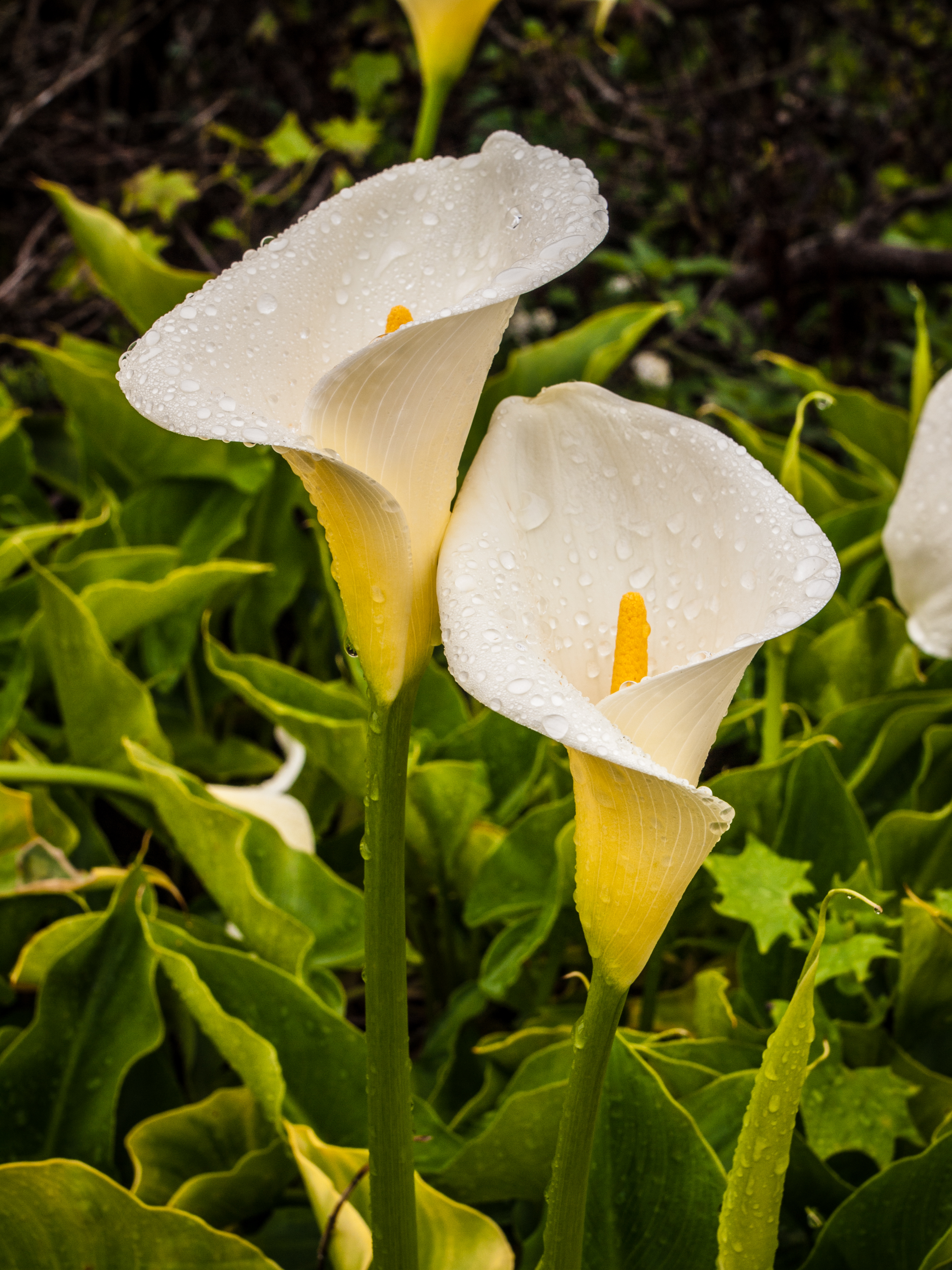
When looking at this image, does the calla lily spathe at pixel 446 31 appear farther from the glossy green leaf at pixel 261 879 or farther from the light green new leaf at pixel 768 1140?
the light green new leaf at pixel 768 1140

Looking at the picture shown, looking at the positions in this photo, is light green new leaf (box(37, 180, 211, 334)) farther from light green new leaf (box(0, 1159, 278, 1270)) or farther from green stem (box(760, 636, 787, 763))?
light green new leaf (box(0, 1159, 278, 1270))

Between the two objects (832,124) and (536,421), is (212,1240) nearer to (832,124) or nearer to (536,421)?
(536,421)

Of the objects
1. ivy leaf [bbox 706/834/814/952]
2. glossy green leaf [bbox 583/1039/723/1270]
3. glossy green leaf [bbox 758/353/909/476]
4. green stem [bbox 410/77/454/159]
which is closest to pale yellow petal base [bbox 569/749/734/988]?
glossy green leaf [bbox 583/1039/723/1270]

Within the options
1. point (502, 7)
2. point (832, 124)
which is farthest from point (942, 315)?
point (502, 7)

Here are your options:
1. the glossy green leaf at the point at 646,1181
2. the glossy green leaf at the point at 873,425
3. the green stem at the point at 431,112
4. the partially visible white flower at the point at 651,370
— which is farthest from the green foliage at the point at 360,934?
the partially visible white flower at the point at 651,370

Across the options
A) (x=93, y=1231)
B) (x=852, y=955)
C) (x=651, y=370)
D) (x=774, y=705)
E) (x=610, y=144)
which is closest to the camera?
(x=93, y=1231)

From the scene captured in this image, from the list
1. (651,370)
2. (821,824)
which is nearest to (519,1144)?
(821,824)

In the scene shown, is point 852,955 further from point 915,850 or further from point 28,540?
point 28,540
